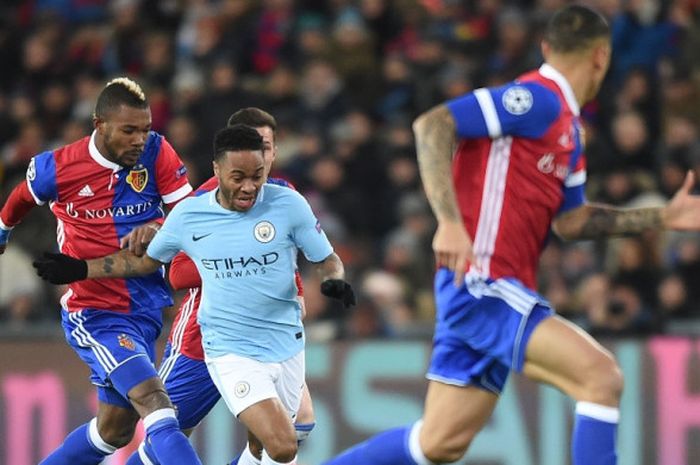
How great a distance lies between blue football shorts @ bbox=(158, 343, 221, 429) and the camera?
7.15 m

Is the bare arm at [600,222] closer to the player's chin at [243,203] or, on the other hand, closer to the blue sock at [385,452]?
the blue sock at [385,452]

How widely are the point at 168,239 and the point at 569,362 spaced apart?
1885mm

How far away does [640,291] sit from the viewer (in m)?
10.1

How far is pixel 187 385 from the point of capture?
23.5 ft

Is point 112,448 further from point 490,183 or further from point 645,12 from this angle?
point 645,12

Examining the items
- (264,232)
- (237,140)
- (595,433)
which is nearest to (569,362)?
(595,433)

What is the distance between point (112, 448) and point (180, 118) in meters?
5.25

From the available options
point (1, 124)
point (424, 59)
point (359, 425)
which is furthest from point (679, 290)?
point (1, 124)

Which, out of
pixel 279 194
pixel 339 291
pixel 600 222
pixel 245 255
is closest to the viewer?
pixel 600 222

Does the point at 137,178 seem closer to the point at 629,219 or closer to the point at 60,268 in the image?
the point at 60,268

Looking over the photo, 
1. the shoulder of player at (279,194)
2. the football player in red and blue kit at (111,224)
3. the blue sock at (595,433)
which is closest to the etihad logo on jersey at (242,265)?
the shoulder of player at (279,194)

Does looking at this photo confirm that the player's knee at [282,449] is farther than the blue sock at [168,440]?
No

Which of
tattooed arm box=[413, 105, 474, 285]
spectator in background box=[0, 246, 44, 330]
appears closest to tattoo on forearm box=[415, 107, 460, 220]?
tattooed arm box=[413, 105, 474, 285]

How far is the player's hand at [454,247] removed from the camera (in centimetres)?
545
